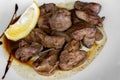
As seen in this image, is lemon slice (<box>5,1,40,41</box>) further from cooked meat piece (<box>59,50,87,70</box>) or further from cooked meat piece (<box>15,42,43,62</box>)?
cooked meat piece (<box>59,50,87,70</box>)

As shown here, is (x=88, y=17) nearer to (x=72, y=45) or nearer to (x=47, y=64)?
(x=72, y=45)

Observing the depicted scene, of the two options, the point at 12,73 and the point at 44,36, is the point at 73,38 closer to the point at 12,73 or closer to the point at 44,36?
the point at 44,36

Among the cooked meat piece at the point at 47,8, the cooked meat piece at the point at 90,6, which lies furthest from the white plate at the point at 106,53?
the cooked meat piece at the point at 47,8

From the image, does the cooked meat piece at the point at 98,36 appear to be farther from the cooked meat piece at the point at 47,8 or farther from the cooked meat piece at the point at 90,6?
the cooked meat piece at the point at 47,8

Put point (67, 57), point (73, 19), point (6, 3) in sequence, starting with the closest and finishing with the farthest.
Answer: point (67, 57) < point (73, 19) < point (6, 3)

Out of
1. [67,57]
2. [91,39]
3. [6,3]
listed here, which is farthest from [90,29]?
[6,3]

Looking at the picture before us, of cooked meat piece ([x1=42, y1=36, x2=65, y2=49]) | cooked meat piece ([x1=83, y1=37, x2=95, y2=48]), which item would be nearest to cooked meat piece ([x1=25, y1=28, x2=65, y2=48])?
cooked meat piece ([x1=42, y1=36, x2=65, y2=49])
